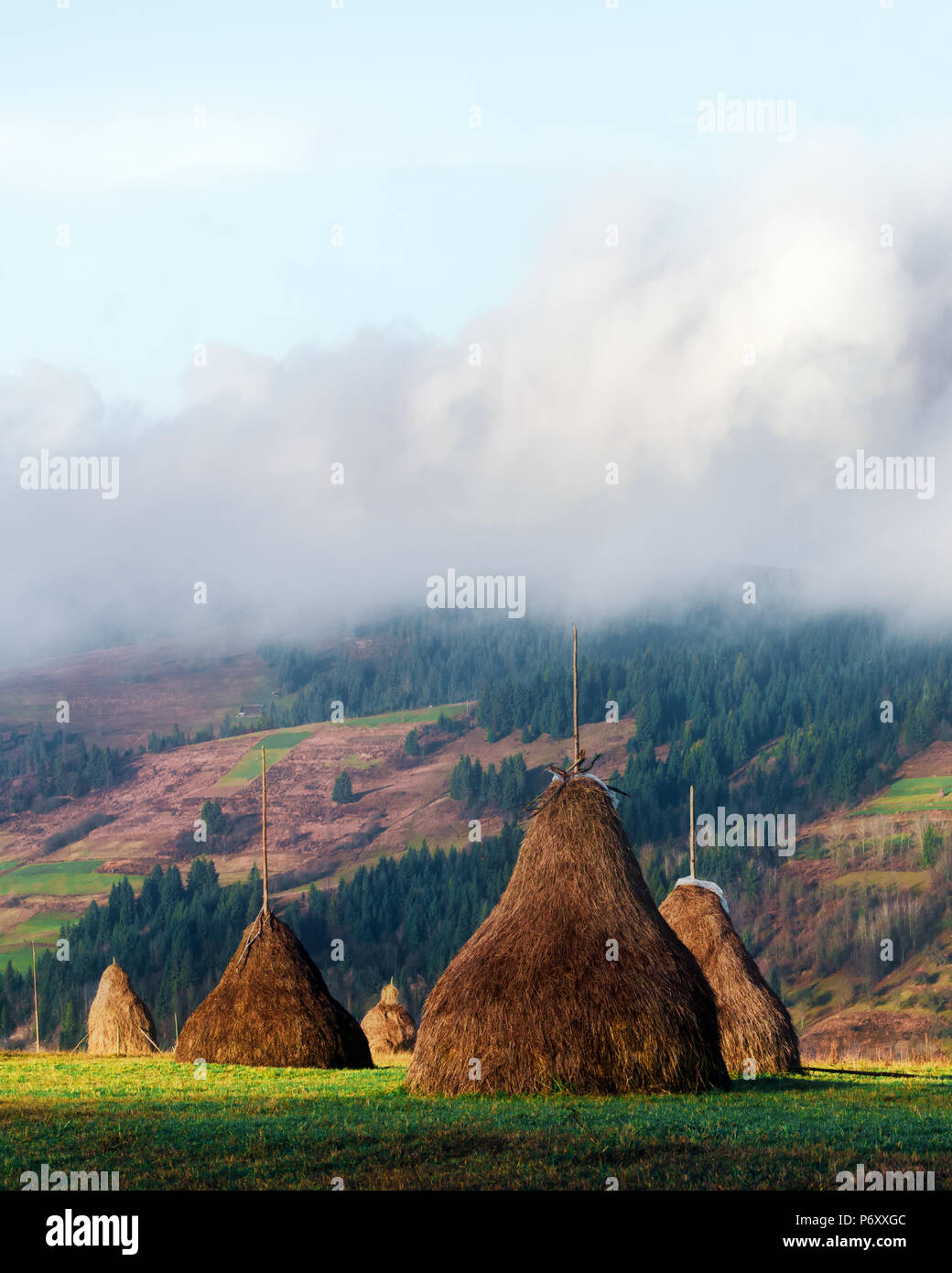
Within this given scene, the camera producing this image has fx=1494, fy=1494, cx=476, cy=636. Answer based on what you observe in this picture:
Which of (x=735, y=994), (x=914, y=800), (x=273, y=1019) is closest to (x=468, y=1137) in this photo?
(x=273, y=1019)

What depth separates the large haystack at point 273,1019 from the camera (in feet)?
117

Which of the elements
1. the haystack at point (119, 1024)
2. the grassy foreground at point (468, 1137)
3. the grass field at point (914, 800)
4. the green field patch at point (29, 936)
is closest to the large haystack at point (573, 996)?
the grassy foreground at point (468, 1137)

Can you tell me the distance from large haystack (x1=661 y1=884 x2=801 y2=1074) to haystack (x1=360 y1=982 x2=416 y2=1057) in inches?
872

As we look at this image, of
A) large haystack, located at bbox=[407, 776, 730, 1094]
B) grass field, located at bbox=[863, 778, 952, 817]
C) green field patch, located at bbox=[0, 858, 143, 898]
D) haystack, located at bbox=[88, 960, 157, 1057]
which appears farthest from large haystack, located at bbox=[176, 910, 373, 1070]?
grass field, located at bbox=[863, 778, 952, 817]

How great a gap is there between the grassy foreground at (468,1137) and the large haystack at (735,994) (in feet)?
28.2

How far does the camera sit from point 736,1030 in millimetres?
35906

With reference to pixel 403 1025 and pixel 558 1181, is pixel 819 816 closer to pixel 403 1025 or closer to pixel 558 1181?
pixel 403 1025

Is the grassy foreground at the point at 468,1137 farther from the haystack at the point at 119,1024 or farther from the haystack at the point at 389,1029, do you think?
the haystack at the point at 389,1029

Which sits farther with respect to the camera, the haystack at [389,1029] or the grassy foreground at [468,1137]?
the haystack at [389,1029]

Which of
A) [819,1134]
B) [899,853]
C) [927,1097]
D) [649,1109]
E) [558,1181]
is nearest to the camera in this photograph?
[558,1181]

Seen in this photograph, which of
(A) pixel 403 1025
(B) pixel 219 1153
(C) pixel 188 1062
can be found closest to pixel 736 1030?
(C) pixel 188 1062

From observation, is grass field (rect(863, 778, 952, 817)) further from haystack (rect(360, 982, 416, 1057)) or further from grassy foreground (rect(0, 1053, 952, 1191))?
grassy foreground (rect(0, 1053, 952, 1191))

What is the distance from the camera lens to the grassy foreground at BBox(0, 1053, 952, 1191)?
15.7 metres

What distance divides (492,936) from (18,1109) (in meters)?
8.86
